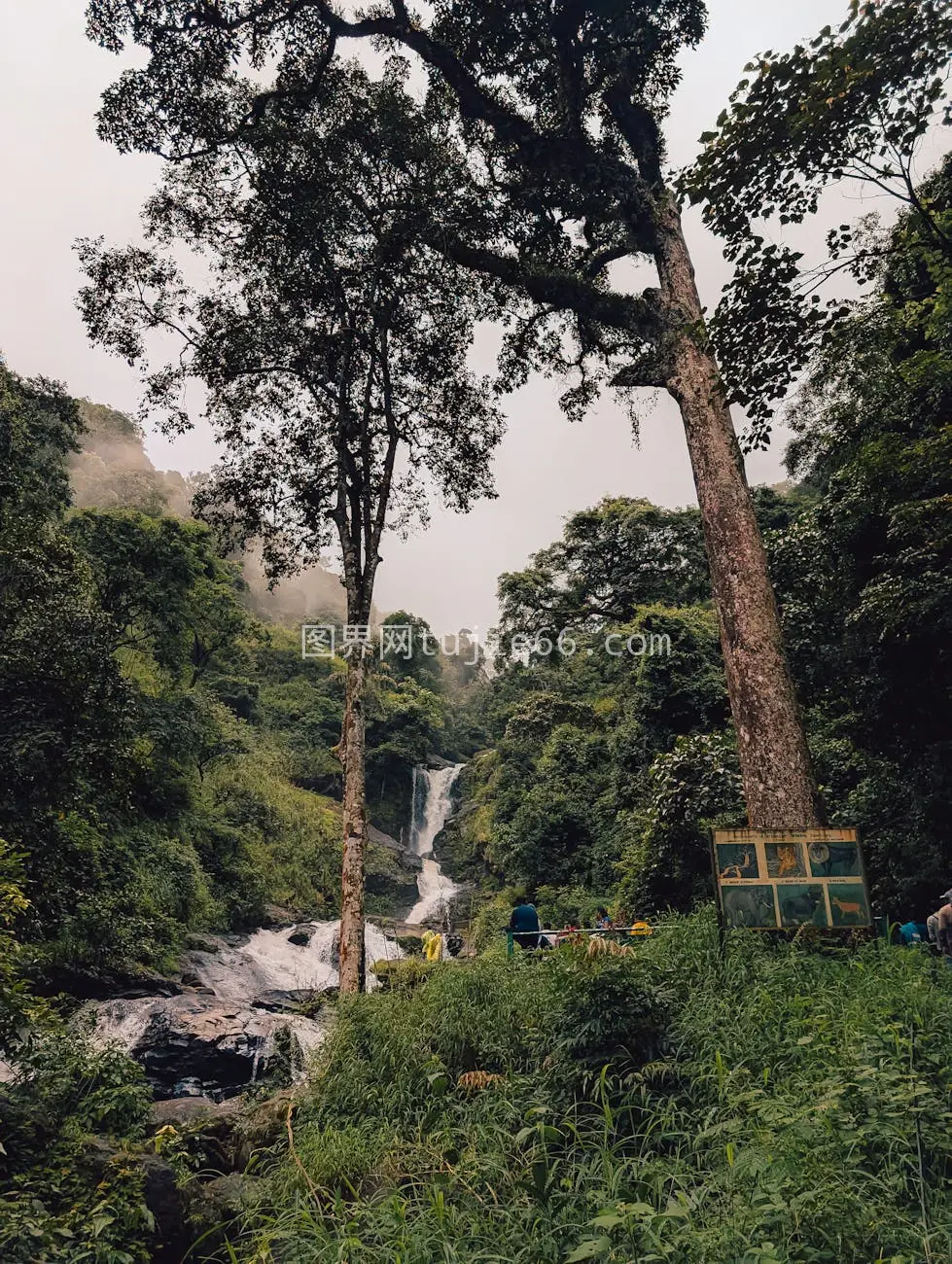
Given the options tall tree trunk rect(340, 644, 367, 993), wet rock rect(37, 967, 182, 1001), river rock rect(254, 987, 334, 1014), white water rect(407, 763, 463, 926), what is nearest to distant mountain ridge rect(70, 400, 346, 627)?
white water rect(407, 763, 463, 926)

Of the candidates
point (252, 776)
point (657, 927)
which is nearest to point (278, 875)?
point (252, 776)

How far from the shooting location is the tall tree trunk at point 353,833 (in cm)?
809

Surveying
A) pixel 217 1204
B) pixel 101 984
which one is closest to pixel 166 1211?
pixel 217 1204

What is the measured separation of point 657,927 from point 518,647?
58.9 feet

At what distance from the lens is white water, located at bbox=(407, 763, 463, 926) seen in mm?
30938

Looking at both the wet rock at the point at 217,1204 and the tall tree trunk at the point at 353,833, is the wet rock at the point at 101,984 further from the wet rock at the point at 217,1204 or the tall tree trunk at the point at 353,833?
the wet rock at the point at 217,1204

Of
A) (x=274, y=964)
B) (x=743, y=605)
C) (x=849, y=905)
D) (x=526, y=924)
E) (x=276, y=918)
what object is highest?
(x=743, y=605)

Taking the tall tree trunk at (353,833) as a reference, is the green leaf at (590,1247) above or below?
below

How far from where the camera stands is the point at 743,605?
6777 mm

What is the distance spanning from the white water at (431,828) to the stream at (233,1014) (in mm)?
7063

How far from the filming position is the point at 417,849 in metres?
37.6

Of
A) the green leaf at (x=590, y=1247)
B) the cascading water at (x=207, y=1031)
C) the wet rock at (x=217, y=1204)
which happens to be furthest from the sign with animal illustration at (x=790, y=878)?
the cascading water at (x=207, y=1031)

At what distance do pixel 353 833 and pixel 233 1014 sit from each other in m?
5.92

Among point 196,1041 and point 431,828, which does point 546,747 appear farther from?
point 431,828
